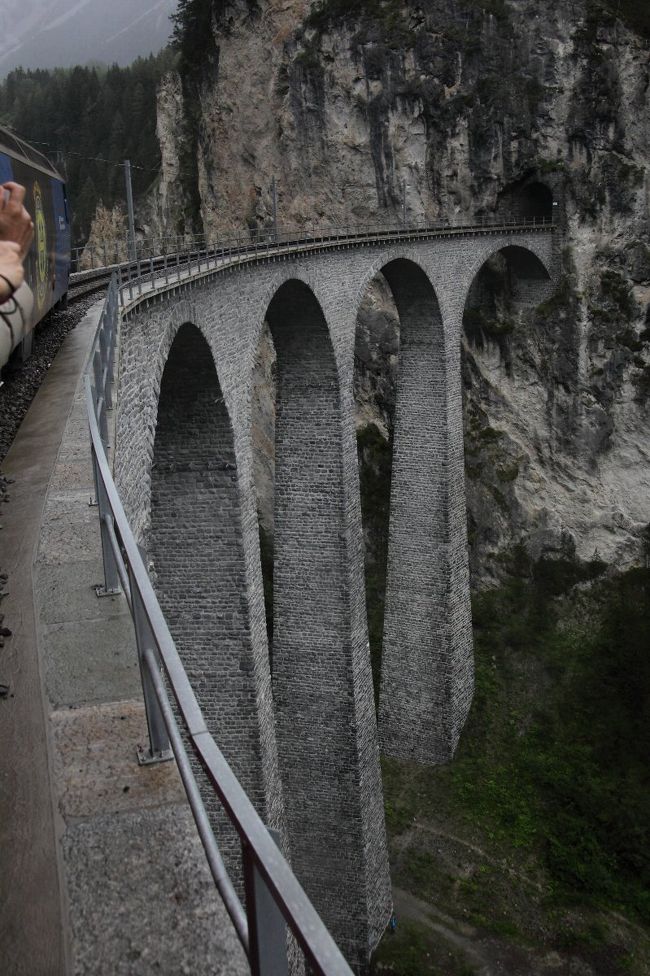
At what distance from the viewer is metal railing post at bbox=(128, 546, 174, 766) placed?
11.3 feet

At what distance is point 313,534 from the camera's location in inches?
728

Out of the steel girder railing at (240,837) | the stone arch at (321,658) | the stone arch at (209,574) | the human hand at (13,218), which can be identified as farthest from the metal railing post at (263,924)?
the stone arch at (321,658)

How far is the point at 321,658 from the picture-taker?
18.4 m

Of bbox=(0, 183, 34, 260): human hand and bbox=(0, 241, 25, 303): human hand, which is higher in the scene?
bbox=(0, 183, 34, 260): human hand

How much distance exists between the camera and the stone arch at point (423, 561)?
2300 centimetres

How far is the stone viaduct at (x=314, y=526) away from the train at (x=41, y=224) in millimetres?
1769

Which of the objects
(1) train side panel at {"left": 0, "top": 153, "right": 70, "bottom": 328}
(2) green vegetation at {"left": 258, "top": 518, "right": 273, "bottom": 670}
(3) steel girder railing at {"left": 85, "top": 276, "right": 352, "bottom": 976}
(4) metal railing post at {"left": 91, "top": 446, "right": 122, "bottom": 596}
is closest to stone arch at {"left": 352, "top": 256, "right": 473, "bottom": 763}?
(2) green vegetation at {"left": 258, "top": 518, "right": 273, "bottom": 670}

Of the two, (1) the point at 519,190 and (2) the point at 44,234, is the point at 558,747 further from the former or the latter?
(2) the point at 44,234

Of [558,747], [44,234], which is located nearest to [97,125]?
[558,747]

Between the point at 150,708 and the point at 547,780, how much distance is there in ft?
69.4

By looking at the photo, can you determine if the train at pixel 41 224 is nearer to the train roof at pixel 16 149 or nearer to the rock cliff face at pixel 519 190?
the train roof at pixel 16 149

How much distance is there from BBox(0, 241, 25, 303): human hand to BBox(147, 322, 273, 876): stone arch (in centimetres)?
1141

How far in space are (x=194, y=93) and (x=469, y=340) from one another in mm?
16562

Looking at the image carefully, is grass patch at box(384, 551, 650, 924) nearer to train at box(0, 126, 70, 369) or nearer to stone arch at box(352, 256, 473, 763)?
stone arch at box(352, 256, 473, 763)
